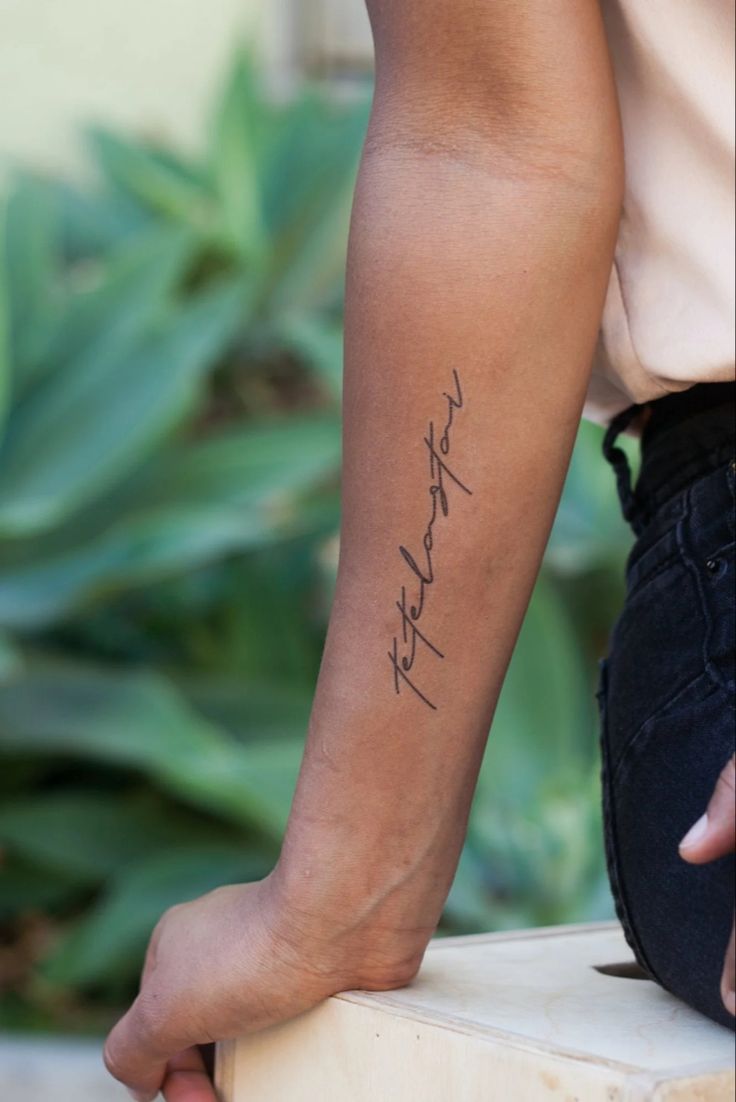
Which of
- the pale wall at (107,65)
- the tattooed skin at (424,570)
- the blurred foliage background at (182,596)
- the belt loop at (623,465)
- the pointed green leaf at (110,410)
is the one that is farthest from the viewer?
the pale wall at (107,65)

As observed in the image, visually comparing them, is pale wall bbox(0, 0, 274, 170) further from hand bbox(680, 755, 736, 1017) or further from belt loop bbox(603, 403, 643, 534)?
hand bbox(680, 755, 736, 1017)

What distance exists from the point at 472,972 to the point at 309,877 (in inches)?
5.4

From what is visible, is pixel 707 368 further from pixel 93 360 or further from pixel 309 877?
pixel 93 360

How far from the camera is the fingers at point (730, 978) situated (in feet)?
1.73

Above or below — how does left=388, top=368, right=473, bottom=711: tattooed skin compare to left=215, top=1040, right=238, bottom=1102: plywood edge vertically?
above

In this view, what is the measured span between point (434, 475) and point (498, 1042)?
228 millimetres

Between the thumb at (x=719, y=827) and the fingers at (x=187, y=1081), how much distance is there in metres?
0.34

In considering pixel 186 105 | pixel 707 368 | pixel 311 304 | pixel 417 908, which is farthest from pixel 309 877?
pixel 186 105

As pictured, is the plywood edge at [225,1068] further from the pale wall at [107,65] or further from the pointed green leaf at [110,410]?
the pale wall at [107,65]

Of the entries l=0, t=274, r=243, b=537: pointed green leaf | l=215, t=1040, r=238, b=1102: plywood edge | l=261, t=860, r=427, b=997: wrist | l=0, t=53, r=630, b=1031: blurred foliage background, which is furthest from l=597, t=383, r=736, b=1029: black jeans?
l=0, t=274, r=243, b=537: pointed green leaf

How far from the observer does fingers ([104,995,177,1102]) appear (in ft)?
2.35

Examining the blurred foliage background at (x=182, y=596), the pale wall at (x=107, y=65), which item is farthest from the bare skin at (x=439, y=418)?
the pale wall at (x=107, y=65)

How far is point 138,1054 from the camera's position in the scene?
730 millimetres

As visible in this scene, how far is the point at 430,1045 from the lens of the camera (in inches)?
25.0
